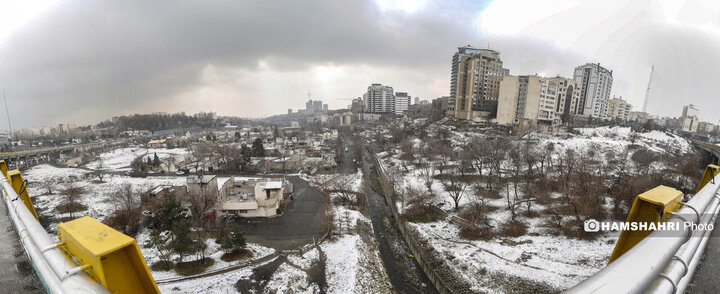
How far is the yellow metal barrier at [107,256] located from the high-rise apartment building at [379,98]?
76.3m

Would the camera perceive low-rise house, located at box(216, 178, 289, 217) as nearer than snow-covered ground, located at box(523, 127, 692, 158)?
Yes

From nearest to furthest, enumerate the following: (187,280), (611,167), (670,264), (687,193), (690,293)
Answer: (670,264) → (690,293) → (187,280) → (687,193) → (611,167)

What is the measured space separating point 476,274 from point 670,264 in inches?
353

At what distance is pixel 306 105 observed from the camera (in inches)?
6009

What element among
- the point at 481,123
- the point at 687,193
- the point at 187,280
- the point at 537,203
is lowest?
the point at 187,280

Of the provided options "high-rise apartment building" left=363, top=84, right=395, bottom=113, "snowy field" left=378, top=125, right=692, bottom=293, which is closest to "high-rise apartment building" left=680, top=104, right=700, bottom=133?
"high-rise apartment building" left=363, top=84, right=395, bottom=113

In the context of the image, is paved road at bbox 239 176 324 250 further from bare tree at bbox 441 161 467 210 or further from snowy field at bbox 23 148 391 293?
bare tree at bbox 441 161 467 210

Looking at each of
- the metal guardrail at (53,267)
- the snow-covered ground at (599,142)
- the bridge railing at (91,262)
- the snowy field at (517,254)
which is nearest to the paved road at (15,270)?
Answer: the metal guardrail at (53,267)

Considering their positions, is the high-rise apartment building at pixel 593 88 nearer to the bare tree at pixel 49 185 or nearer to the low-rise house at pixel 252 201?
the low-rise house at pixel 252 201

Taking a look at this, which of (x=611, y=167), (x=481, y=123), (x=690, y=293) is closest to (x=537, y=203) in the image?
(x=611, y=167)

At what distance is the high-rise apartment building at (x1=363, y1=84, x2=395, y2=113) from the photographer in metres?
75.6

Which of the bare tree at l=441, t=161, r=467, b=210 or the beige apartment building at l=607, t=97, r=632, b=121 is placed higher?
Answer: the beige apartment building at l=607, t=97, r=632, b=121

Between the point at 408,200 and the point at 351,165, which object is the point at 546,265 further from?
the point at 351,165

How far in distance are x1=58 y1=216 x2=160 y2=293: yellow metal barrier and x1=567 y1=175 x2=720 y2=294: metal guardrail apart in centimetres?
156
